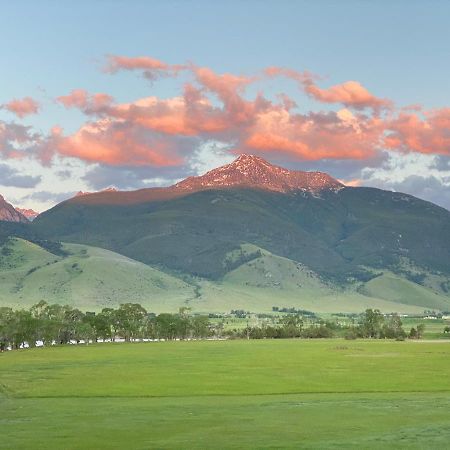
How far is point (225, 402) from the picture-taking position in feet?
302

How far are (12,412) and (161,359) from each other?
8685 centimetres

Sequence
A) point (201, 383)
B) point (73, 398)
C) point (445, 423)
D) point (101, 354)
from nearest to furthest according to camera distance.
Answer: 1. point (445, 423)
2. point (73, 398)
3. point (201, 383)
4. point (101, 354)

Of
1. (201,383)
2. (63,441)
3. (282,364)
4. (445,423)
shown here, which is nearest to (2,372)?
(201,383)

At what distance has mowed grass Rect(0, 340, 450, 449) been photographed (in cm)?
6494

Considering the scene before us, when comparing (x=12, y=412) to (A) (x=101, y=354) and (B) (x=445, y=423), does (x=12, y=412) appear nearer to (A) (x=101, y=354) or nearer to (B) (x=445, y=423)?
(B) (x=445, y=423)

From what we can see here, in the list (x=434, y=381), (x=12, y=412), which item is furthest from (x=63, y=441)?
(x=434, y=381)

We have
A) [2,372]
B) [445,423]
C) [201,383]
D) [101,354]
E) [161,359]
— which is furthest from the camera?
[101,354]

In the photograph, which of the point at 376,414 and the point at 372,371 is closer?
the point at 376,414

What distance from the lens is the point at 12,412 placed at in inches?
3189

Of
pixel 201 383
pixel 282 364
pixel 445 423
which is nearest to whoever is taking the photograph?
pixel 445 423

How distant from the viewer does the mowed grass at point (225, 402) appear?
6494cm

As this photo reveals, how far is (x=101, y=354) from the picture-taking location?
7274 inches

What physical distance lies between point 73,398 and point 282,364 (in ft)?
202

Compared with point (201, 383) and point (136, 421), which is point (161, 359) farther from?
point (136, 421)
